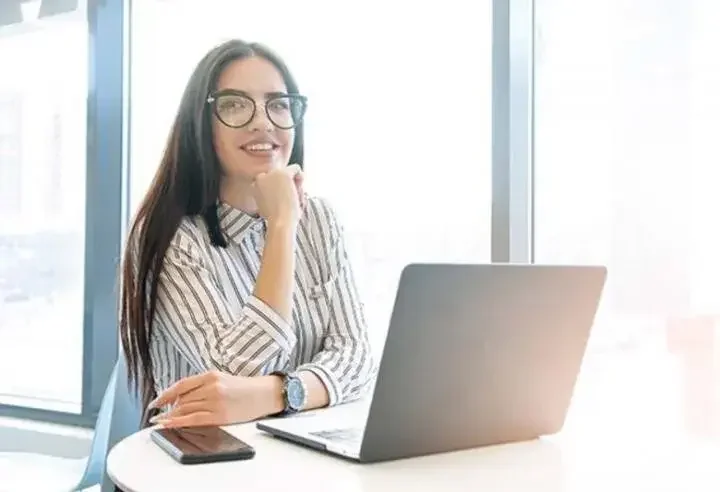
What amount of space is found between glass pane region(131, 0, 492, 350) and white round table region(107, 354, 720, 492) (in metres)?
1.03

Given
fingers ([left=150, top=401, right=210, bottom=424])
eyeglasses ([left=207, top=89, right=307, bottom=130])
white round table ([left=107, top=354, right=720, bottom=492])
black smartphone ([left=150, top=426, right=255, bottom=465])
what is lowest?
white round table ([left=107, top=354, right=720, bottom=492])

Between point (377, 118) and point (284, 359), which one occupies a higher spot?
point (377, 118)

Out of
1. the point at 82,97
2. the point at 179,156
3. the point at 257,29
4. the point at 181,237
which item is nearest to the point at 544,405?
the point at 181,237

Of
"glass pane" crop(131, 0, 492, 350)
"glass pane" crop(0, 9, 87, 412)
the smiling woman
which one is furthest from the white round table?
"glass pane" crop(0, 9, 87, 412)

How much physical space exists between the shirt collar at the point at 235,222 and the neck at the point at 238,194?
0.08 feet

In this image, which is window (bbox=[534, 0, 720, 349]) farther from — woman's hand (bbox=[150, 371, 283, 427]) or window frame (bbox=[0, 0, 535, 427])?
window frame (bbox=[0, 0, 535, 427])

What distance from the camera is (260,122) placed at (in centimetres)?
162

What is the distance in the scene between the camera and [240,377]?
4.21 feet

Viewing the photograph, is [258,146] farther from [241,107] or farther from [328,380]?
[328,380]

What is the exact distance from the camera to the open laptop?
967 millimetres

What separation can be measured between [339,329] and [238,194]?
0.34m

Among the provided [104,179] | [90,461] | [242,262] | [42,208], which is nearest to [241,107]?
[242,262]

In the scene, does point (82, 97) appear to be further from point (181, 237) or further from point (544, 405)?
point (544, 405)

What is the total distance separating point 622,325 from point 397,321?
1.20 metres
